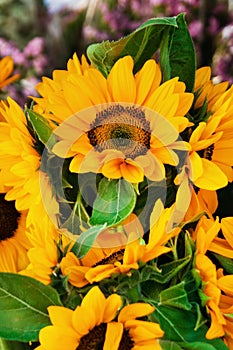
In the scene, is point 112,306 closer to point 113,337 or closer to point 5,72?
point 113,337

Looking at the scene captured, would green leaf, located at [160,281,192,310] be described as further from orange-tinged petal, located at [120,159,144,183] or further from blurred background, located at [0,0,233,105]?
blurred background, located at [0,0,233,105]

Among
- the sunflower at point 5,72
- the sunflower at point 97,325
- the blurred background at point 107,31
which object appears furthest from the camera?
the blurred background at point 107,31

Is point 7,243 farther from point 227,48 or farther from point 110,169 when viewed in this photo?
point 227,48

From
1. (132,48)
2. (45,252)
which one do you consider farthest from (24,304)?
(132,48)

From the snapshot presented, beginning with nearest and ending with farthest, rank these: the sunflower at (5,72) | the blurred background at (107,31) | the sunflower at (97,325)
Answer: the sunflower at (97,325) → the sunflower at (5,72) → the blurred background at (107,31)

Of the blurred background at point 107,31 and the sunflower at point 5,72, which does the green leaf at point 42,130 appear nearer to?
the sunflower at point 5,72

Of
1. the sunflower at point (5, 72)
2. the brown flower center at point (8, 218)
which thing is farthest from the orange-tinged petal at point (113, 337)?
the sunflower at point (5, 72)

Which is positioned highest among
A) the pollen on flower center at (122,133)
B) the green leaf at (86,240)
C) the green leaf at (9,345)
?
the pollen on flower center at (122,133)

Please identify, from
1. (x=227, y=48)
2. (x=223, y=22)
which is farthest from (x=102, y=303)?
(x=223, y=22)
